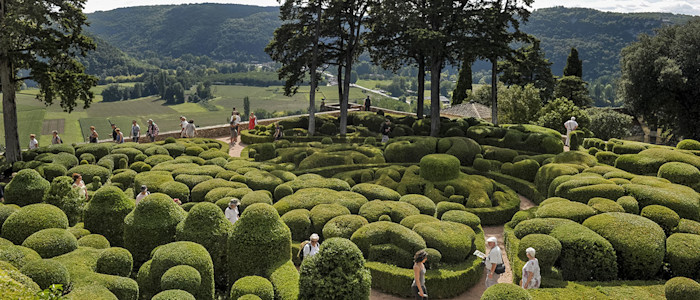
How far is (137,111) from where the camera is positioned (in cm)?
10825

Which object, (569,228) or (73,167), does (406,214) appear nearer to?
(569,228)

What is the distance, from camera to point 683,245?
11375 mm

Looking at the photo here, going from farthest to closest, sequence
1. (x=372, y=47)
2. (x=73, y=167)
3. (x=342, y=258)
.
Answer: (x=372, y=47) < (x=73, y=167) < (x=342, y=258)

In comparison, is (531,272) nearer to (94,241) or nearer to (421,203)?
(421,203)

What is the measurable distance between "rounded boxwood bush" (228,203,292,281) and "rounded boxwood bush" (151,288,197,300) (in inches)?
81.9

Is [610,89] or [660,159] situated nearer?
[660,159]

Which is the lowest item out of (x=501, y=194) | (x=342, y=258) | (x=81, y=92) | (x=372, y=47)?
(x=501, y=194)

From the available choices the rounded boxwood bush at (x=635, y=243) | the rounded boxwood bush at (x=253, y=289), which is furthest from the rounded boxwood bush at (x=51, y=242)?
the rounded boxwood bush at (x=635, y=243)

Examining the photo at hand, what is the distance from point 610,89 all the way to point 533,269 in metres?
141

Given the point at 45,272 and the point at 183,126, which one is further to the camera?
the point at 183,126


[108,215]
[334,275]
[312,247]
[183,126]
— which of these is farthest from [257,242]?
[183,126]

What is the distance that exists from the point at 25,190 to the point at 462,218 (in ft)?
44.6

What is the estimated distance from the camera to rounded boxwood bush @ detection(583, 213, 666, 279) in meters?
11.2

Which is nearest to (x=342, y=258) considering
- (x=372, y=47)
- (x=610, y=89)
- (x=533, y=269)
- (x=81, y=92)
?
(x=533, y=269)
